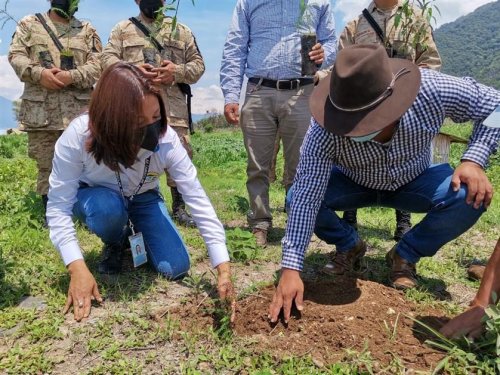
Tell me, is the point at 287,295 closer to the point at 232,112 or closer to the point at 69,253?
the point at 69,253

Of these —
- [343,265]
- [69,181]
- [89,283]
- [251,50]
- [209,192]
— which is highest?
[251,50]

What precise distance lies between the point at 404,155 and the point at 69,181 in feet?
5.86

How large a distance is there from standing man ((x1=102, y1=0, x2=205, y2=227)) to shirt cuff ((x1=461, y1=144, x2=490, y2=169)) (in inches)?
94.8

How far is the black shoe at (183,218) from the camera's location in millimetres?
4309

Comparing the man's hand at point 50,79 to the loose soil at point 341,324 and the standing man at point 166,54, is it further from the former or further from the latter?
the loose soil at point 341,324

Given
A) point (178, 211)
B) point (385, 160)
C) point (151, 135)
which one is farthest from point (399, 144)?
point (178, 211)

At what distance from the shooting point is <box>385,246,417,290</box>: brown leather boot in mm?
2845

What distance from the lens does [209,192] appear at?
6.48m

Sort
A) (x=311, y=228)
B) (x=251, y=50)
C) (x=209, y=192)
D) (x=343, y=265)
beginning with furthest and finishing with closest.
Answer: (x=209, y=192) < (x=251, y=50) < (x=343, y=265) < (x=311, y=228)

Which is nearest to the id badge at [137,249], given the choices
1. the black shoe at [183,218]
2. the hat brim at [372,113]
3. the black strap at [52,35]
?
the hat brim at [372,113]

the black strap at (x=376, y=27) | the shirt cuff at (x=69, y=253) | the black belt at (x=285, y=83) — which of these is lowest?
the shirt cuff at (x=69, y=253)

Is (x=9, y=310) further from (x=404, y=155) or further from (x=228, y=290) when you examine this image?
(x=404, y=155)

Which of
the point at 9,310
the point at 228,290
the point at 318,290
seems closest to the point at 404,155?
the point at 318,290

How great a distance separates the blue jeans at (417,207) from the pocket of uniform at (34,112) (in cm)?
262
